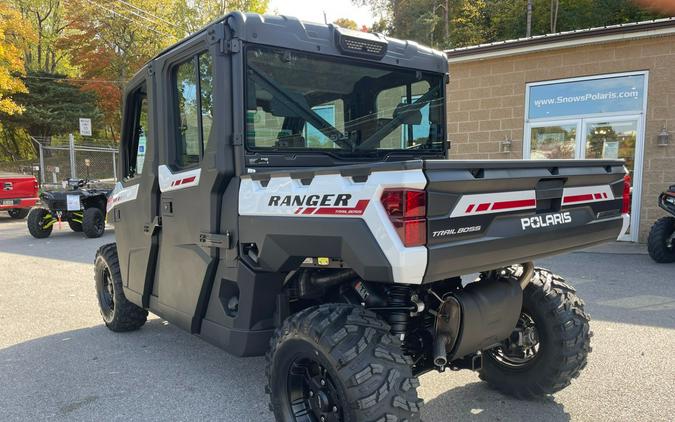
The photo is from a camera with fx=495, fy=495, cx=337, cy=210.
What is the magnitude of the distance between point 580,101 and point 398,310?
350 inches

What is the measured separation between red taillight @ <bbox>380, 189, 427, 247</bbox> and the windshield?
48.6 inches

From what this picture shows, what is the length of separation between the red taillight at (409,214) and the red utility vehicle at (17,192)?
16.0m

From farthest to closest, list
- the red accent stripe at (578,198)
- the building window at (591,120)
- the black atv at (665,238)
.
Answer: the building window at (591,120) → the black atv at (665,238) → the red accent stripe at (578,198)

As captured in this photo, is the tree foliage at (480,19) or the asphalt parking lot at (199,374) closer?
the asphalt parking lot at (199,374)

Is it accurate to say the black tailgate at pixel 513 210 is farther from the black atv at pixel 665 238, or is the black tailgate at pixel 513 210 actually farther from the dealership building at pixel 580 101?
the dealership building at pixel 580 101

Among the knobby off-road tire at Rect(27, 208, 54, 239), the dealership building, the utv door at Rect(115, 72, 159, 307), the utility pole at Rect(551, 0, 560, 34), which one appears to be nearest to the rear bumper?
the knobby off-road tire at Rect(27, 208, 54, 239)

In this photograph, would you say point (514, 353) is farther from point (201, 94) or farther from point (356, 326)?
point (201, 94)

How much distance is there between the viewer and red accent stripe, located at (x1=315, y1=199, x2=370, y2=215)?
2117 mm

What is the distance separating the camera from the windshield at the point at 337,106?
9.77 feet

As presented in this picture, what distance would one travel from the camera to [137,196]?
3969 mm

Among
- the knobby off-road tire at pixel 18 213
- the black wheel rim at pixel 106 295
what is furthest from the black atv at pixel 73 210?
the black wheel rim at pixel 106 295

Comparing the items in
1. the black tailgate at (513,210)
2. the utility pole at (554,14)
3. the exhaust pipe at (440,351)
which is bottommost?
the exhaust pipe at (440,351)

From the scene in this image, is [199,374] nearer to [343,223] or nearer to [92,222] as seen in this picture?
[343,223]

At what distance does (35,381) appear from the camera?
12.2ft
